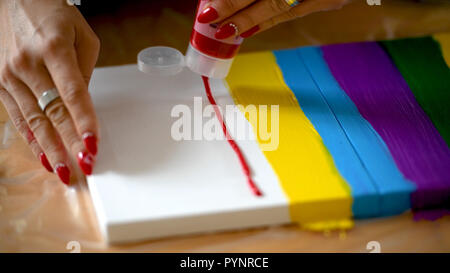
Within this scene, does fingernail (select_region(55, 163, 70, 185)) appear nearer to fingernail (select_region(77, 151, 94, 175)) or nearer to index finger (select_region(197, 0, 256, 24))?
fingernail (select_region(77, 151, 94, 175))

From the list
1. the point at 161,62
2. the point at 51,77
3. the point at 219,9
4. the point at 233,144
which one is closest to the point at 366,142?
the point at 233,144

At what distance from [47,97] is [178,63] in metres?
0.30

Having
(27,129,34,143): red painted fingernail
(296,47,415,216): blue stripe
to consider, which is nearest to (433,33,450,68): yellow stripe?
(296,47,415,216): blue stripe

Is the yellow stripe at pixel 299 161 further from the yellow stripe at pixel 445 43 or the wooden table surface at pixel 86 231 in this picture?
the yellow stripe at pixel 445 43

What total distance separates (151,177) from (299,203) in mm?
230

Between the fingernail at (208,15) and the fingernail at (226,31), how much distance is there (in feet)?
0.09

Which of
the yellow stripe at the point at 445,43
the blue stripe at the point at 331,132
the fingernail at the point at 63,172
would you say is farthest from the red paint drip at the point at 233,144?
the yellow stripe at the point at 445,43

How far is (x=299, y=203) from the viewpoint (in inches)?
32.4

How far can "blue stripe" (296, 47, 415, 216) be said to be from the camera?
Answer: 0.85m

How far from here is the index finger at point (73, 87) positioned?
893 millimetres

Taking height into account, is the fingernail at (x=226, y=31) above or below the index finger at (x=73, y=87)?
above

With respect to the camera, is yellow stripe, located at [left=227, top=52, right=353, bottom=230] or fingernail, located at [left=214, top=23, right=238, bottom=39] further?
fingernail, located at [left=214, top=23, right=238, bottom=39]

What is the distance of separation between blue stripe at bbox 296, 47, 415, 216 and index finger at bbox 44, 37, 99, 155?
0.43 m
